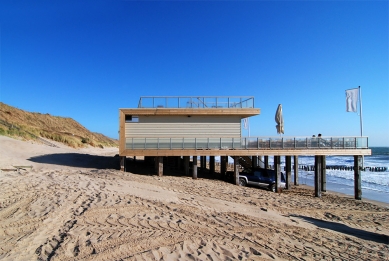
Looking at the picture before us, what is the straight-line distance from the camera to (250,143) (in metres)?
18.7

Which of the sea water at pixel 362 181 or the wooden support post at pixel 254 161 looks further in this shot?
the sea water at pixel 362 181

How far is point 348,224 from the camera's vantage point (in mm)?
9570

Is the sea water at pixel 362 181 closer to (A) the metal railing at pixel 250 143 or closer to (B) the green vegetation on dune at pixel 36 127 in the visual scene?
(A) the metal railing at pixel 250 143

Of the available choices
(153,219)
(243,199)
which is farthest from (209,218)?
(243,199)

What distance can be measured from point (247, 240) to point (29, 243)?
518 centimetres

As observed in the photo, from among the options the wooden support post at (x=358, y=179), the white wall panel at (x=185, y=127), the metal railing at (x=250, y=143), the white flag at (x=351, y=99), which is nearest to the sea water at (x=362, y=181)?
the wooden support post at (x=358, y=179)

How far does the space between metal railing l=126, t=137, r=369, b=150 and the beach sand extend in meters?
6.53

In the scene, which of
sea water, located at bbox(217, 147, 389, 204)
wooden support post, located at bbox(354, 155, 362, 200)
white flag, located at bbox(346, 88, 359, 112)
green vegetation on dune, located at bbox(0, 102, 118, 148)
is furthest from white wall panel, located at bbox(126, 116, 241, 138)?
green vegetation on dune, located at bbox(0, 102, 118, 148)

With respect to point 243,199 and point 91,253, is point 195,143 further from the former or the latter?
point 91,253

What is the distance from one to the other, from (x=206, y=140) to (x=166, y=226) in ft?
39.2

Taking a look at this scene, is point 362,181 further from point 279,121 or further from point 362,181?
point 279,121

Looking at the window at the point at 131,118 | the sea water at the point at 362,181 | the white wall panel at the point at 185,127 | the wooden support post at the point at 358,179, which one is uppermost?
the window at the point at 131,118

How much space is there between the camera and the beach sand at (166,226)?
554 centimetres

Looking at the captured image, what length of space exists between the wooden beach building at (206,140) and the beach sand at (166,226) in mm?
6305
